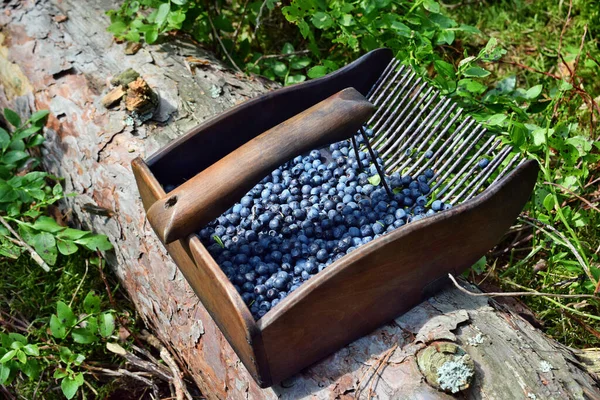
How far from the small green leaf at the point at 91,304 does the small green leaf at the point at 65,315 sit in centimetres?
5

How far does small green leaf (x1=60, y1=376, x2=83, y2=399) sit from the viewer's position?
1.82 m

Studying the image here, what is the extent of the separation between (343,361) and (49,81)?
62.0 inches

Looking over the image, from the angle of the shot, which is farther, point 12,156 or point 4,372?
point 12,156

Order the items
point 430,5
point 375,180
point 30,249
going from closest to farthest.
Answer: point 375,180 → point 30,249 → point 430,5

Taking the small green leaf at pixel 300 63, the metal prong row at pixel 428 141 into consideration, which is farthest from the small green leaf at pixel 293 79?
the metal prong row at pixel 428 141

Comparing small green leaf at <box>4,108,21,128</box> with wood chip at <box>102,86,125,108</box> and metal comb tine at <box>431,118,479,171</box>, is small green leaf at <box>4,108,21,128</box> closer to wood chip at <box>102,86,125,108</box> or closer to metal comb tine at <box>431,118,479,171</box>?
wood chip at <box>102,86,125,108</box>

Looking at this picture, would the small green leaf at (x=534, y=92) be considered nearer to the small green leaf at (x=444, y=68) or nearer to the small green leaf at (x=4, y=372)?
the small green leaf at (x=444, y=68)

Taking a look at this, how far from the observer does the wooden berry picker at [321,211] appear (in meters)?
1.44

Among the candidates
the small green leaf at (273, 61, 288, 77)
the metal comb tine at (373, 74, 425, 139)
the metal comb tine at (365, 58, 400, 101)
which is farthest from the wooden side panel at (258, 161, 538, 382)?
the small green leaf at (273, 61, 288, 77)

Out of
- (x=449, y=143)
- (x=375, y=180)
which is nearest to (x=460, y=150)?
(x=449, y=143)

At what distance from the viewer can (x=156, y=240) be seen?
190cm

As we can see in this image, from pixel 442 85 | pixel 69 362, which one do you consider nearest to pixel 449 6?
pixel 442 85

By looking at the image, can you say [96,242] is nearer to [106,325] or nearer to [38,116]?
[106,325]

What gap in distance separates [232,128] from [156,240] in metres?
0.43
